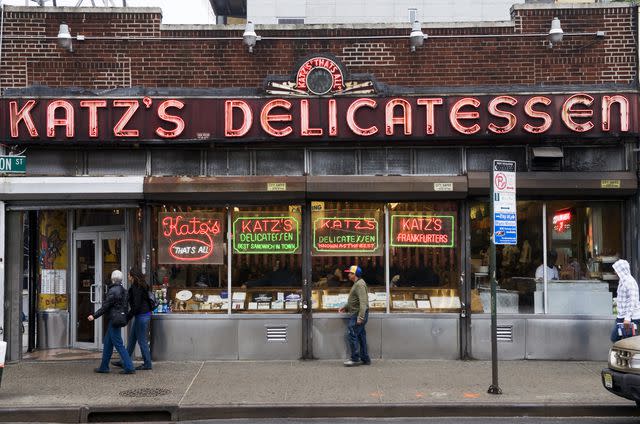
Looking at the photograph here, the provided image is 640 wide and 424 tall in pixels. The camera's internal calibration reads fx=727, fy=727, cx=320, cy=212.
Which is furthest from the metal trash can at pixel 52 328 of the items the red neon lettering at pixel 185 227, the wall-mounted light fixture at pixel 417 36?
the wall-mounted light fixture at pixel 417 36

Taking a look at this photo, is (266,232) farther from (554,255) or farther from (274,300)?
(554,255)

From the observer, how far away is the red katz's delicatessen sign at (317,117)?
38.8 ft

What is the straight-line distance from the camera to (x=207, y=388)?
32.5 ft

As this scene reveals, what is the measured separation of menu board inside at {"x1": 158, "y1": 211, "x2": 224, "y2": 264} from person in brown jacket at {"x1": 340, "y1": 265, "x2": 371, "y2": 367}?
2.43 metres

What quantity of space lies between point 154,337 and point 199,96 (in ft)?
13.4

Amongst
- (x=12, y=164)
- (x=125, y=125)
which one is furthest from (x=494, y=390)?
(x=12, y=164)

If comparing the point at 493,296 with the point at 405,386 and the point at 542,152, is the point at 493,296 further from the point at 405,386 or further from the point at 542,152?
the point at 542,152

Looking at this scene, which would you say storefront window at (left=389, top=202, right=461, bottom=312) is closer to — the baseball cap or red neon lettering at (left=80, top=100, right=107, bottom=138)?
the baseball cap

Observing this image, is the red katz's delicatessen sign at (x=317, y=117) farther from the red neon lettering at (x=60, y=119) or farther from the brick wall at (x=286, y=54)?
the brick wall at (x=286, y=54)

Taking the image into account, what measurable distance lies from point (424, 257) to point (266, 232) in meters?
2.73

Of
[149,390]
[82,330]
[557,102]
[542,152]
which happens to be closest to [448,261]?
[542,152]

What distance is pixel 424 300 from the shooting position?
12.4m

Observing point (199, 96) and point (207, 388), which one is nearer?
point (207, 388)

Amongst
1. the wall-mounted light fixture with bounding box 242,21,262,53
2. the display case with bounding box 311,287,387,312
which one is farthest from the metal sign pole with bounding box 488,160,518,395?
the wall-mounted light fixture with bounding box 242,21,262,53
